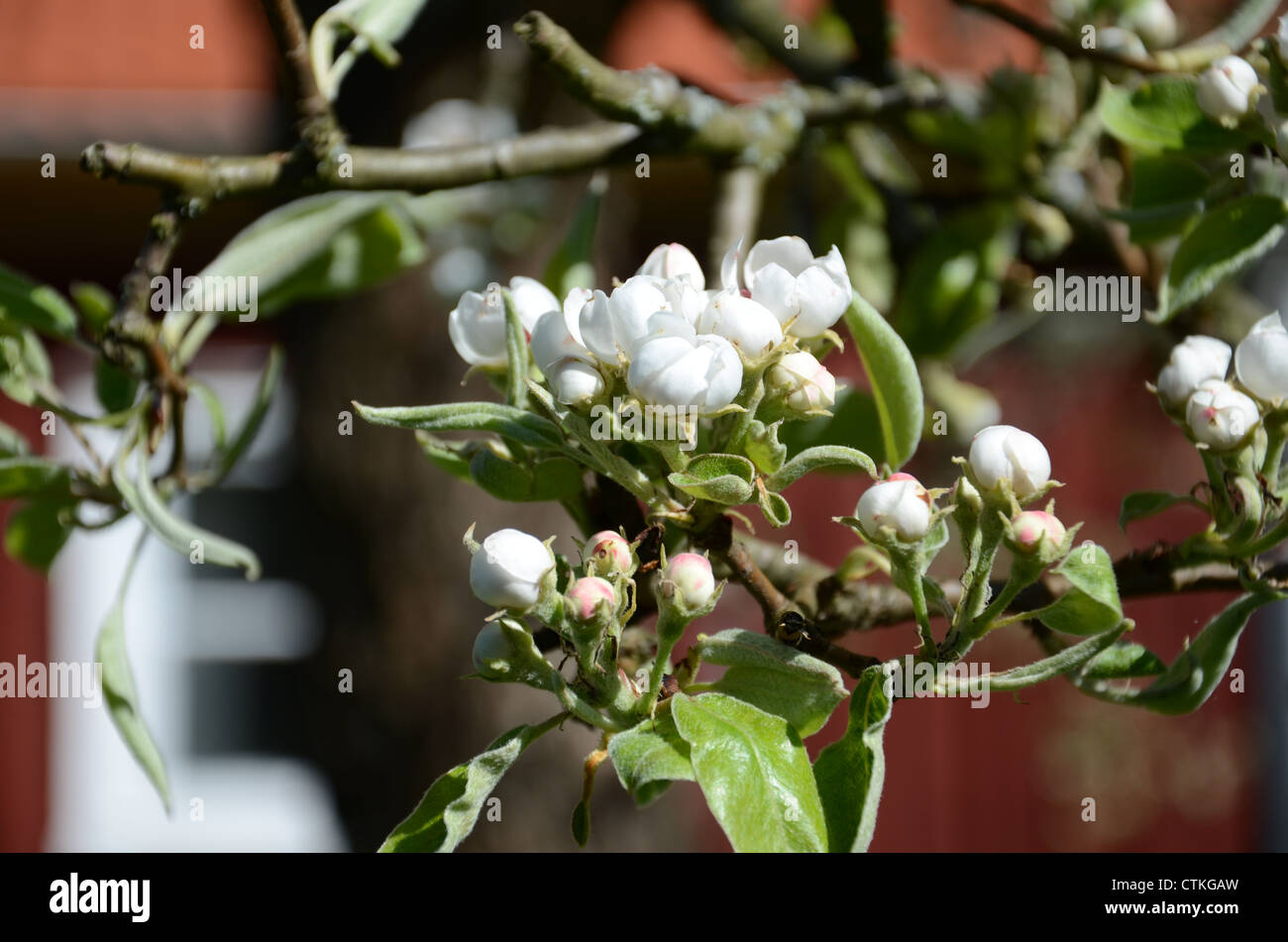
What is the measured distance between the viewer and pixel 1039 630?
31.4 inches

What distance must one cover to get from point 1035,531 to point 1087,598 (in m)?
0.05

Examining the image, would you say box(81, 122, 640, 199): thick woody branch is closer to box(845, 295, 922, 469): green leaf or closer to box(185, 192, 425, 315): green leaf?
box(185, 192, 425, 315): green leaf

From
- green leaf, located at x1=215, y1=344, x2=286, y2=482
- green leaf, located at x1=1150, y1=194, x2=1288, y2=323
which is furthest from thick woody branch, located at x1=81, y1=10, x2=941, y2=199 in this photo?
green leaf, located at x1=1150, y1=194, x2=1288, y2=323

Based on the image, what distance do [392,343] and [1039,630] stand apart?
1777mm

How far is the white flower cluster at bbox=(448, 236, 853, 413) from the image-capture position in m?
0.59

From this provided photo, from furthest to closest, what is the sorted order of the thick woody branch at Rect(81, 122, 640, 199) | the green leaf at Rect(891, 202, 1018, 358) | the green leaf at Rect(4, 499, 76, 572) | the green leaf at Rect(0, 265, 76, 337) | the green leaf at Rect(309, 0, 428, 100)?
the green leaf at Rect(891, 202, 1018, 358) → the green leaf at Rect(4, 499, 76, 572) → the green leaf at Rect(0, 265, 76, 337) → the green leaf at Rect(309, 0, 428, 100) → the thick woody branch at Rect(81, 122, 640, 199)

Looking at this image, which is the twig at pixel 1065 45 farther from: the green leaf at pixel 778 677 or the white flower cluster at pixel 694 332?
the green leaf at pixel 778 677

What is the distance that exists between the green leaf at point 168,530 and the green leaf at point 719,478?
41 cm

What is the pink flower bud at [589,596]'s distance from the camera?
602 millimetres

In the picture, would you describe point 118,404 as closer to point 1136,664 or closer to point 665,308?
point 665,308

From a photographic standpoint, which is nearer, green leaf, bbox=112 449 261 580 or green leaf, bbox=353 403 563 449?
green leaf, bbox=353 403 563 449

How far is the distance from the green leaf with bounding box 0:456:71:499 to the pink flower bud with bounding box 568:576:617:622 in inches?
24.3

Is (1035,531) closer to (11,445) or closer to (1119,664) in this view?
(1119,664)

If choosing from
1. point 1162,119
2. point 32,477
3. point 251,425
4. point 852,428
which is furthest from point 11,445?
point 1162,119
